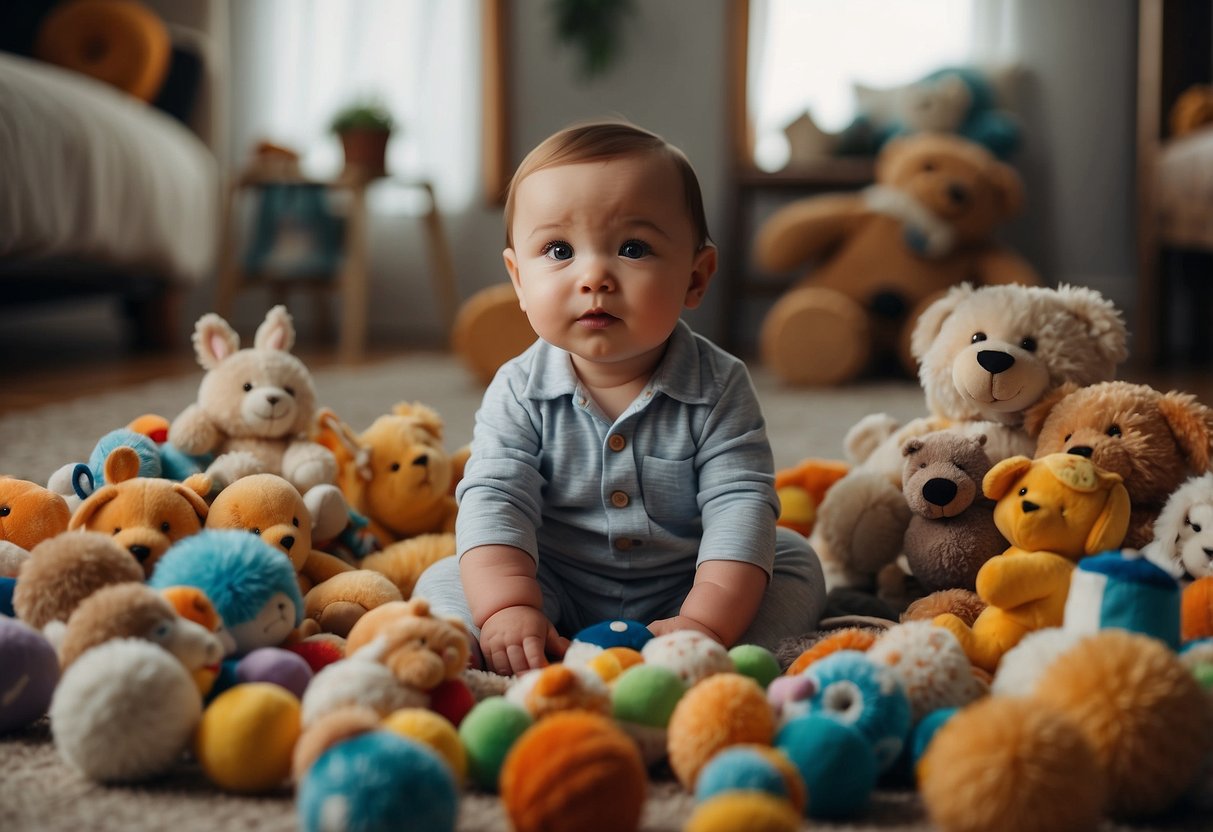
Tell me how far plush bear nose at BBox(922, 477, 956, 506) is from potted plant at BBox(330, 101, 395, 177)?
2.41 m

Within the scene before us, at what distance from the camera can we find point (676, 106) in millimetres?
3365

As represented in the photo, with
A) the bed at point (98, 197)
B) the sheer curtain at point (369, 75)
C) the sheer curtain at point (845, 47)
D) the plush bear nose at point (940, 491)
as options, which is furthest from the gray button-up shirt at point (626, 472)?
the sheer curtain at point (369, 75)

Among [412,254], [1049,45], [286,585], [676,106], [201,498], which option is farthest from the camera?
[412,254]

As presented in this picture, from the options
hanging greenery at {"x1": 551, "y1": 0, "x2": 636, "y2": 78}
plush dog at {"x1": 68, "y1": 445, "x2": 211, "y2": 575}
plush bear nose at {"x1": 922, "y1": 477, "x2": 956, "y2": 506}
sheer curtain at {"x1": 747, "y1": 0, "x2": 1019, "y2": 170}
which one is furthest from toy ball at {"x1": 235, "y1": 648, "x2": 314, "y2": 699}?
hanging greenery at {"x1": 551, "y1": 0, "x2": 636, "y2": 78}

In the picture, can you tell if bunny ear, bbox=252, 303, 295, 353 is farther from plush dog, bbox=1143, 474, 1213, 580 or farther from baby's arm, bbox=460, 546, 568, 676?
plush dog, bbox=1143, 474, 1213, 580

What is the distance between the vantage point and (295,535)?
2.65 feet

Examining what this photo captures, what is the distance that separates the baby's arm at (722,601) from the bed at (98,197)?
1655 millimetres

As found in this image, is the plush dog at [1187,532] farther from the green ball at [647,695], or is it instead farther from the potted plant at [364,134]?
the potted plant at [364,134]

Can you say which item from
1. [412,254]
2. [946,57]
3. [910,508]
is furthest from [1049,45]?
[910,508]

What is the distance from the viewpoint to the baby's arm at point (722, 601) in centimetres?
77

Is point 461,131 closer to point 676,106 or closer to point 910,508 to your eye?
point 676,106

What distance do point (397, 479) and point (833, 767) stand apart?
1.75 feet

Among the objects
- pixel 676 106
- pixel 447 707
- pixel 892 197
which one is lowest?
pixel 447 707

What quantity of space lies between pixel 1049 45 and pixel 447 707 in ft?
9.88
